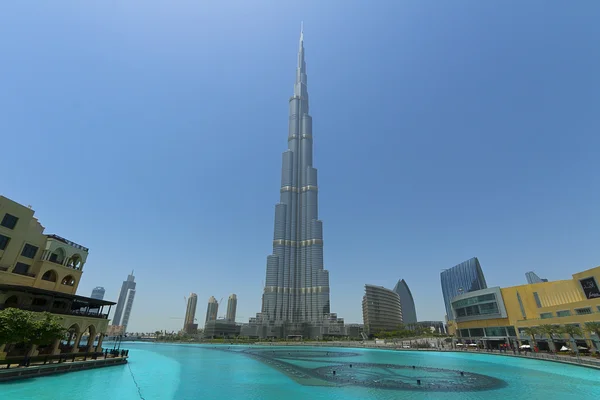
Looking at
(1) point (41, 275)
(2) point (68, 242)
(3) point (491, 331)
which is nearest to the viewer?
(1) point (41, 275)

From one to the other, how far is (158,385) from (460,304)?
4139 inches

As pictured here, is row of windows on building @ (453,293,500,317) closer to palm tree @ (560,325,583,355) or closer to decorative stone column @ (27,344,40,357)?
palm tree @ (560,325,583,355)

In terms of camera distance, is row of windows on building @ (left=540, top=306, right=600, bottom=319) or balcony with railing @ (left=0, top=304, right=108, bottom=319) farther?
row of windows on building @ (left=540, top=306, right=600, bottom=319)

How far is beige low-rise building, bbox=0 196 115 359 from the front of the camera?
39188mm

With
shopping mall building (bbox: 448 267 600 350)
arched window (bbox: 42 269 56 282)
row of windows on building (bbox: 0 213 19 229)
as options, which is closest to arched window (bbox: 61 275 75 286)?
arched window (bbox: 42 269 56 282)

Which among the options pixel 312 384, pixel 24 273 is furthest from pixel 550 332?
pixel 24 273

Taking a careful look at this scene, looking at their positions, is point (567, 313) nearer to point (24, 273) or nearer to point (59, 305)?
point (59, 305)

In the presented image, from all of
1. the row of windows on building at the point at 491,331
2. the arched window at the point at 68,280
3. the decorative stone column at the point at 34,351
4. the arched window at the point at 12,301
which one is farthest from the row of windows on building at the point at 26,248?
the row of windows on building at the point at 491,331

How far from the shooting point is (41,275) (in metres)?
44.3

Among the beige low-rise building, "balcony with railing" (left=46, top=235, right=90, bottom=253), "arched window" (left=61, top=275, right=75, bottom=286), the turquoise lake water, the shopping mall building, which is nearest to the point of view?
the turquoise lake water

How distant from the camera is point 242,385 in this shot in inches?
1411

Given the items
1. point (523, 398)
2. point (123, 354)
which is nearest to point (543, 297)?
point (523, 398)

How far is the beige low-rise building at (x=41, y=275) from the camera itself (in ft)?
129

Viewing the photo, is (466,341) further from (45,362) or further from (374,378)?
(45,362)
